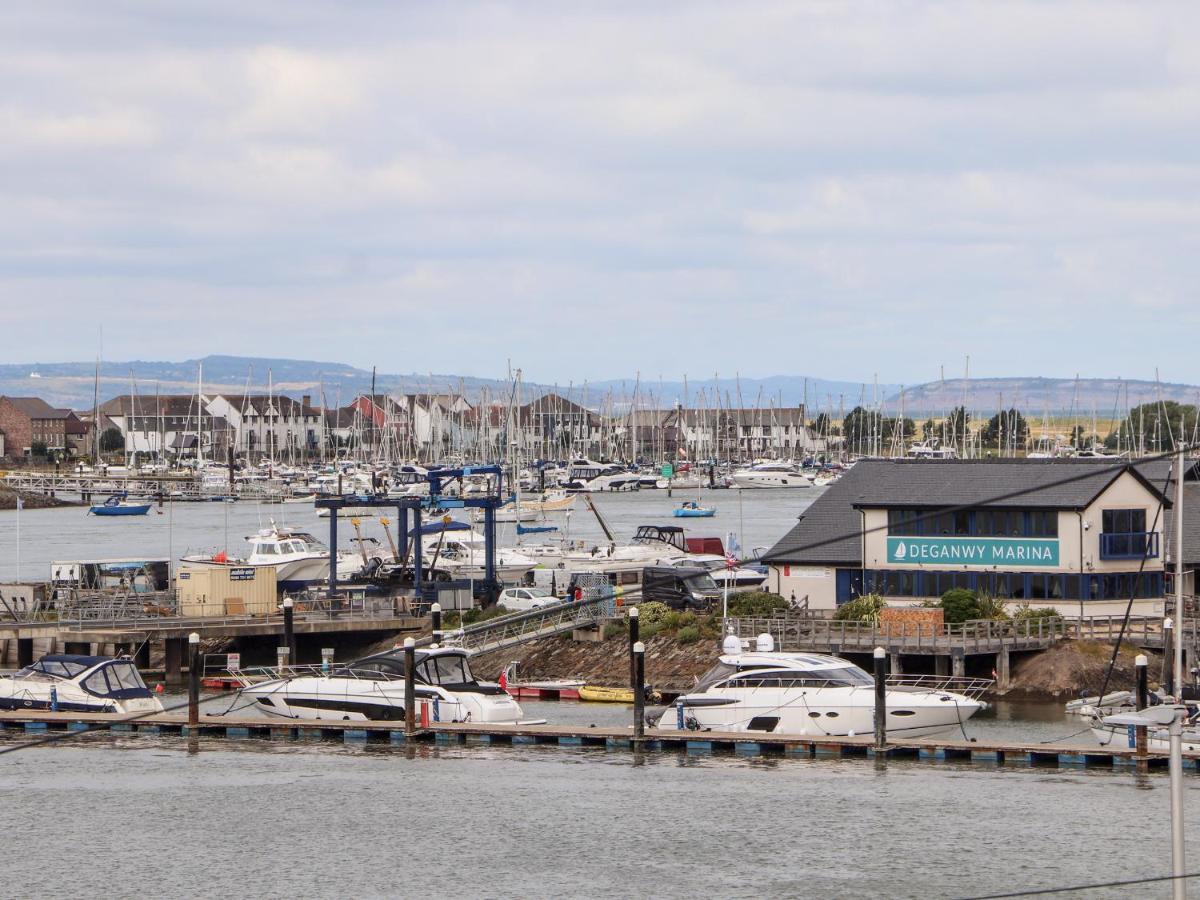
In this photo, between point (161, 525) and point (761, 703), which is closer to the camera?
point (761, 703)

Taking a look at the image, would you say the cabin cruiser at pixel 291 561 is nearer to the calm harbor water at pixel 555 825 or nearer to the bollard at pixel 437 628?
the bollard at pixel 437 628

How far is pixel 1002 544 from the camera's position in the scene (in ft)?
207

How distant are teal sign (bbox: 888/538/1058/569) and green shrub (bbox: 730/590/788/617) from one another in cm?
426

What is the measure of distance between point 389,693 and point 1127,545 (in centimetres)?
2601

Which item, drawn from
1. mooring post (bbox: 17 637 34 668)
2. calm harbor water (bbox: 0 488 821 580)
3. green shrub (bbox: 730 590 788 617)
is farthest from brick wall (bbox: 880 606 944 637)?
calm harbor water (bbox: 0 488 821 580)

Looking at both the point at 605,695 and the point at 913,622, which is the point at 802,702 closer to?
the point at 913,622

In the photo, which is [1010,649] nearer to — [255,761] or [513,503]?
[255,761]

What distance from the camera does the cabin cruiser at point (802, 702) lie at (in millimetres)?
48906

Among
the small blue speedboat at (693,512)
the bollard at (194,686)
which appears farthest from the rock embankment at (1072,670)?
the small blue speedboat at (693,512)

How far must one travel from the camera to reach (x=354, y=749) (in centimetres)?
5125

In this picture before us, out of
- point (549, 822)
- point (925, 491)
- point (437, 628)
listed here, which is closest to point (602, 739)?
point (549, 822)

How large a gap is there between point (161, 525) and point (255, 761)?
136593 millimetres

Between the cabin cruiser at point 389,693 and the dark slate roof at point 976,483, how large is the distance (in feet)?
61.6

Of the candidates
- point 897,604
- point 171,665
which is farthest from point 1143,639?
point 171,665
